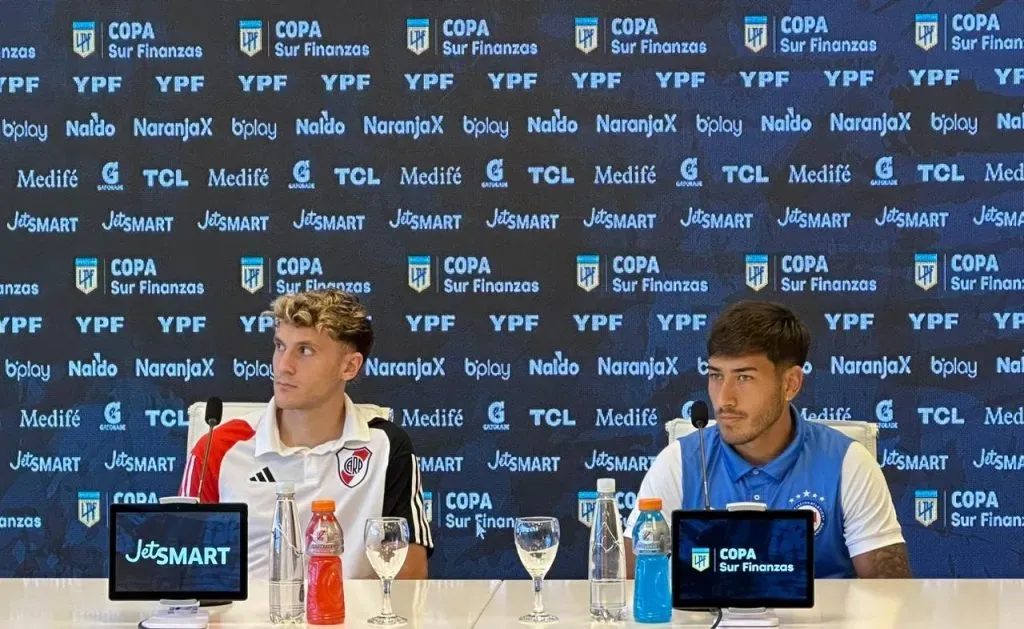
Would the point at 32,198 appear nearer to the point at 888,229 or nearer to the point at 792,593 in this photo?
the point at 888,229

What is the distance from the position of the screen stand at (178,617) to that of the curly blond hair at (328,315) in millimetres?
1017

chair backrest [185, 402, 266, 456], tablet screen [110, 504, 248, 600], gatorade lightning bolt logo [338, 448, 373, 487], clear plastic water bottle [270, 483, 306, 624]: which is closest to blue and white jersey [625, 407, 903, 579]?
gatorade lightning bolt logo [338, 448, 373, 487]

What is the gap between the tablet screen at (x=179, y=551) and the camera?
2.22m

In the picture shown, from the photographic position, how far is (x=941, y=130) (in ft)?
13.4

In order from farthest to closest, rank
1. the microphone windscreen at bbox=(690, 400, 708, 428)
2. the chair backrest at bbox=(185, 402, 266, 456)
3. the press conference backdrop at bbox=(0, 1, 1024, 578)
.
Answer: the press conference backdrop at bbox=(0, 1, 1024, 578) → the chair backrest at bbox=(185, 402, 266, 456) → the microphone windscreen at bbox=(690, 400, 708, 428)

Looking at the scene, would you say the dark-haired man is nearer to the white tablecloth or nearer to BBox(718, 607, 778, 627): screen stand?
the white tablecloth

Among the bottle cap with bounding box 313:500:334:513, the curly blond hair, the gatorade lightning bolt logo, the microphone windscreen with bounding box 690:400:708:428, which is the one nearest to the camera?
the bottle cap with bounding box 313:500:334:513

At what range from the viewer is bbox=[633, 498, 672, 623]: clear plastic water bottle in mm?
2195

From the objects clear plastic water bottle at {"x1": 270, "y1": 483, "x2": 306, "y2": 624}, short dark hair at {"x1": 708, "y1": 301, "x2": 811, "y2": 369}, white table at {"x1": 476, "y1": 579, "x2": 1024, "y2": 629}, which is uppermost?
short dark hair at {"x1": 708, "y1": 301, "x2": 811, "y2": 369}

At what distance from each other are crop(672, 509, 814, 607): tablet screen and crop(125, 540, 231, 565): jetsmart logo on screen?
0.77 m

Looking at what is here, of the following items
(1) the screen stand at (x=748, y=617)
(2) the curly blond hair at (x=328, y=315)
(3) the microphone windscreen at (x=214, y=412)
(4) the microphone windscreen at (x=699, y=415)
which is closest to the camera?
(1) the screen stand at (x=748, y=617)

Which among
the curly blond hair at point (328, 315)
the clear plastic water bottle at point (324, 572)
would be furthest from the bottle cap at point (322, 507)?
the curly blond hair at point (328, 315)

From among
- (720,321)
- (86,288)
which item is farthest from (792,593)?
(86,288)

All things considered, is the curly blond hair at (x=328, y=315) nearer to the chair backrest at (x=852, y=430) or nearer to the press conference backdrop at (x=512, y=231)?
the chair backrest at (x=852, y=430)
